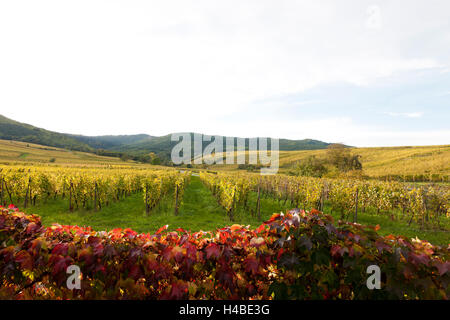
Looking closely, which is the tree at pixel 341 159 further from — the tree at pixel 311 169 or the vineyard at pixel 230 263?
the vineyard at pixel 230 263

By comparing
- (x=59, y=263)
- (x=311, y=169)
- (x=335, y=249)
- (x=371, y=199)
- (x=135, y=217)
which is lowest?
(x=135, y=217)

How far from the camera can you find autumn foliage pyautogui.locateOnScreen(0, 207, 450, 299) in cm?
158

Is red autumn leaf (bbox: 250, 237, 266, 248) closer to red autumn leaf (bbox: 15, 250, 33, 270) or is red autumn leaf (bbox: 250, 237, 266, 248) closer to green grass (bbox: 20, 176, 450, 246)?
red autumn leaf (bbox: 15, 250, 33, 270)

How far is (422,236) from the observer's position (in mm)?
10266

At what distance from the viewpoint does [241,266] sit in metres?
1.85

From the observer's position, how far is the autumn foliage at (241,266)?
62.3 inches

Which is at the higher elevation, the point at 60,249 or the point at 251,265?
the point at 60,249

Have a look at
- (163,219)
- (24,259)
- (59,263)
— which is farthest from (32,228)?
(163,219)

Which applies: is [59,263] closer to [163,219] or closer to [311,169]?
[163,219]

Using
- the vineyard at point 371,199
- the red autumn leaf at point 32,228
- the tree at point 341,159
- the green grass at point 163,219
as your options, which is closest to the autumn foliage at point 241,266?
the red autumn leaf at point 32,228

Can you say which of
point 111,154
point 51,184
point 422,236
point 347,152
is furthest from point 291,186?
point 111,154

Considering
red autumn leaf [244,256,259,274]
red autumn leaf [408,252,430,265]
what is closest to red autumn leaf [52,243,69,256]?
red autumn leaf [244,256,259,274]

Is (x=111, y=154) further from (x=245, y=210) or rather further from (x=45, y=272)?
(x=45, y=272)
